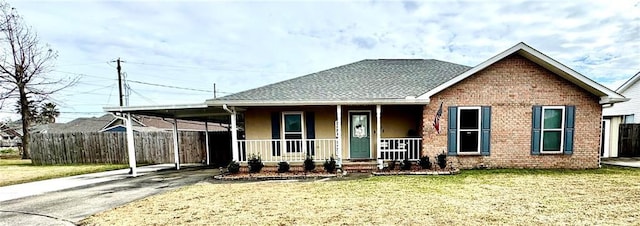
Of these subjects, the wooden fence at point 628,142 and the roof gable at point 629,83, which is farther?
the roof gable at point 629,83

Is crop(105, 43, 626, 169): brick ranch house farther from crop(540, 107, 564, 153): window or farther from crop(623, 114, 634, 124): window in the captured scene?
crop(623, 114, 634, 124): window

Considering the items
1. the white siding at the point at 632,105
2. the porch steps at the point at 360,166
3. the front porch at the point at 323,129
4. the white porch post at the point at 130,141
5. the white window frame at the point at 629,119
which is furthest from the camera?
the white window frame at the point at 629,119

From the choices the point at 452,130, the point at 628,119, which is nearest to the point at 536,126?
→ the point at 452,130

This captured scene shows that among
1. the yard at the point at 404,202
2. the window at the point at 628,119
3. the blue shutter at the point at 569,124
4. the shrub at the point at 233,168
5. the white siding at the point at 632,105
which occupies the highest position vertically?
the white siding at the point at 632,105

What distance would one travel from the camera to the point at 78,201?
6.78m

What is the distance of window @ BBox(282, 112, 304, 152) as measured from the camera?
35.0 feet

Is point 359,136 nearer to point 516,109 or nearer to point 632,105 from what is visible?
point 516,109

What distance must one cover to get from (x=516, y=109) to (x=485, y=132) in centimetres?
121

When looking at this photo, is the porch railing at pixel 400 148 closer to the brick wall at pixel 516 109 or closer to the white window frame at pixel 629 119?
the brick wall at pixel 516 109

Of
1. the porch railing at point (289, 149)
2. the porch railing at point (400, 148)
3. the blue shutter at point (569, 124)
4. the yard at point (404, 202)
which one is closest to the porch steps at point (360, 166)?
the porch railing at point (400, 148)

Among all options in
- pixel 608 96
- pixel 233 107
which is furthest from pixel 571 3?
pixel 233 107

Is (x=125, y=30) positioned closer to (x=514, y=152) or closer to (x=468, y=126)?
(x=468, y=126)

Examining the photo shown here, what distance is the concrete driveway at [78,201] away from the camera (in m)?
5.54

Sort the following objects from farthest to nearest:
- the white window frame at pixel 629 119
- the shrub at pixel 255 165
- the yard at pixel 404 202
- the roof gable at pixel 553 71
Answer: the white window frame at pixel 629 119, the shrub at pixel 255 165, the roof gable at pixel 553 71, the yard at pixel 404 202
